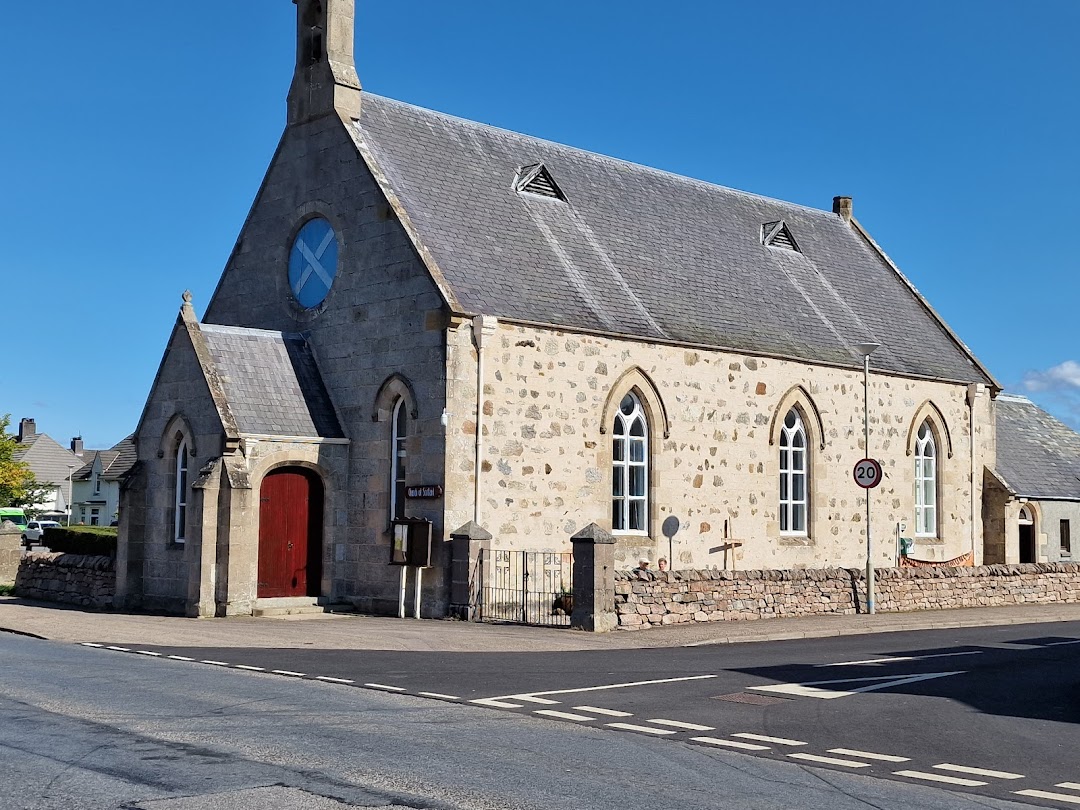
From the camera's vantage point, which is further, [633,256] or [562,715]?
[633,256]

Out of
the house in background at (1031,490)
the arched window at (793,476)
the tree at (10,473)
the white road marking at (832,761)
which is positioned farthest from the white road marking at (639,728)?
the tree at (10,473)

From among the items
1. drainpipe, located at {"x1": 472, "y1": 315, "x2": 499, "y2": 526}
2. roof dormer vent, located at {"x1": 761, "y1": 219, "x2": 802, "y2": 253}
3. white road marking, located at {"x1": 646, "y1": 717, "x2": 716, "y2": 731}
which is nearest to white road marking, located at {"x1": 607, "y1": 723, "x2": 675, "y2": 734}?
white road marking, located at {"x1": 646, "y1": 717, "x2": 716, "y2": 731}

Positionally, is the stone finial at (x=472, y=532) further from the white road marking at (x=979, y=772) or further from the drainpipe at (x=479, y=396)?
the white road marking at (x=979, y=772)

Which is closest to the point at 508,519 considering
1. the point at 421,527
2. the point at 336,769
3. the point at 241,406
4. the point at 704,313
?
the point at 421,527

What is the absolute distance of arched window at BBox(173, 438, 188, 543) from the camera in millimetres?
24859

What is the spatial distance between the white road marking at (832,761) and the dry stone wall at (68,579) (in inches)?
761

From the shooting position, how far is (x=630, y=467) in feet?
84.3

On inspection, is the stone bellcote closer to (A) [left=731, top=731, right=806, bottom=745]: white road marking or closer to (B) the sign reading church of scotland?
(B) the sign reading church of scotland

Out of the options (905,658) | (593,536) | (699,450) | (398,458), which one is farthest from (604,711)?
(699,450)

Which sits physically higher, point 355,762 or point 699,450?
point 699,450

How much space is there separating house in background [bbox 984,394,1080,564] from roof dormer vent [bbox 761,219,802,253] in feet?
27.6

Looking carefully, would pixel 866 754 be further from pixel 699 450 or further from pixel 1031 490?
pixel 1031 490

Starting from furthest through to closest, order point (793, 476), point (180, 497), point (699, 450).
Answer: point (793, 476)
point (699, 450)
point (180, 497)

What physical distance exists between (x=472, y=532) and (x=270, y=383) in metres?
5.69
